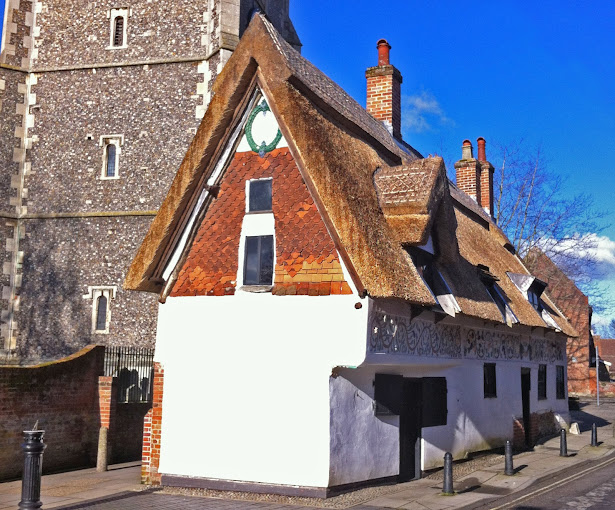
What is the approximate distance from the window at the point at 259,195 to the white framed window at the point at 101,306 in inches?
399

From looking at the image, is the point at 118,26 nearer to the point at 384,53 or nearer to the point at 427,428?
the point at 384,53

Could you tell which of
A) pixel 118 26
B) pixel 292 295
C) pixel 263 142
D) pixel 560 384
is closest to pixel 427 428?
pixel 292 295

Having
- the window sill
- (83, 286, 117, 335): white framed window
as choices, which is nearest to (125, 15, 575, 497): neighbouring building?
the window sill

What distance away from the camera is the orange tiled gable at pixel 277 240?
11.7 m

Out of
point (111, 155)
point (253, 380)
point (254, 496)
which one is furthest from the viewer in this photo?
point (111, 155)

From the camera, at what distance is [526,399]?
2067cm

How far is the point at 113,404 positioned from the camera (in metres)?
15.5

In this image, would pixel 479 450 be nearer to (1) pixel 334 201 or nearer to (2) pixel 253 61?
(1) pixel 334 201

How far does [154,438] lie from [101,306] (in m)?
9.87

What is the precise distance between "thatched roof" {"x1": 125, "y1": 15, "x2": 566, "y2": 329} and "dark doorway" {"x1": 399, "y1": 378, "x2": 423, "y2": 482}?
6.34 ft

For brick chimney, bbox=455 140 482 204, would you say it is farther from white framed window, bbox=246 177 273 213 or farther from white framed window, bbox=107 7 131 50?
white framed window, bbox=246 177 273 213

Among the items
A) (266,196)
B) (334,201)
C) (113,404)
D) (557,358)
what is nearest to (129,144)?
(113,404)

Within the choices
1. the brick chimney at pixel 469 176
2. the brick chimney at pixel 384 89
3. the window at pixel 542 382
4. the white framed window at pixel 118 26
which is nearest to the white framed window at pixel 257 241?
the brick chimney at pixel 384 89

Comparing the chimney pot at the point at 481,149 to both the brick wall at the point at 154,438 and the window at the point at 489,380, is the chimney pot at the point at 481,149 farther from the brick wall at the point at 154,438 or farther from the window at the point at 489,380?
the brick wall at the point at 154,438
